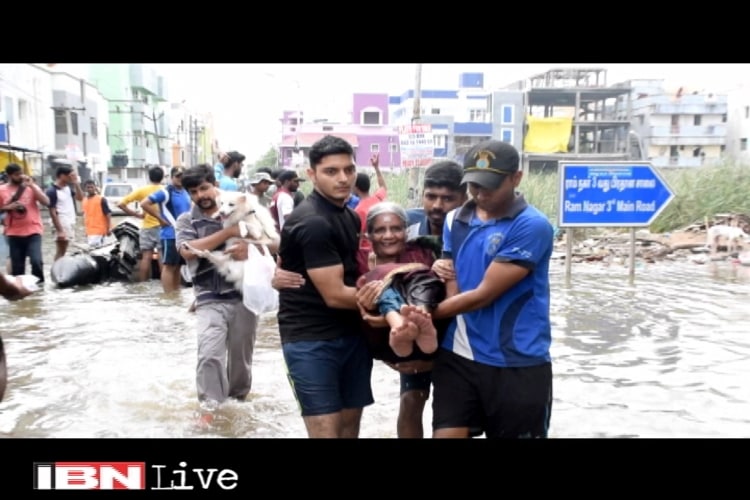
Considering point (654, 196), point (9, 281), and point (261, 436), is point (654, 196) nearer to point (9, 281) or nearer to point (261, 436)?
point (261, 436)

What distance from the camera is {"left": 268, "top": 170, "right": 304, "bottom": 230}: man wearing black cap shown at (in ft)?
30.0

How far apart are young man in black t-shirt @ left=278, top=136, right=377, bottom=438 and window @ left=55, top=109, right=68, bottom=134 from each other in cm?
4458

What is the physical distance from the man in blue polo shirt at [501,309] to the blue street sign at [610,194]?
25.9 ft

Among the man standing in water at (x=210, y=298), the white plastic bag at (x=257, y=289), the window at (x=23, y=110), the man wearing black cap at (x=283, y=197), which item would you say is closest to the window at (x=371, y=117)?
the window at (x=23, y=110)

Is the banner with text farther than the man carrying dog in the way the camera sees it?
Yes

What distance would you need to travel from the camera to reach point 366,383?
136 inches

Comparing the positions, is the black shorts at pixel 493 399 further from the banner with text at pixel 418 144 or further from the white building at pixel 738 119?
the white building at pixel 738 119

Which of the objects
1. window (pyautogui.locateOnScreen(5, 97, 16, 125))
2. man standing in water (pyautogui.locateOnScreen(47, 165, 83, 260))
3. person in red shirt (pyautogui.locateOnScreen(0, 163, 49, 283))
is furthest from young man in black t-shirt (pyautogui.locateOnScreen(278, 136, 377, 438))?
window (pyautogui.locateOnScreen(5, 97, 16, 125))

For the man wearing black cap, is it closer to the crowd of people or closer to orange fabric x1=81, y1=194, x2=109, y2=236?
orange fabric x1=81, y1=194, x2=109, y2=236

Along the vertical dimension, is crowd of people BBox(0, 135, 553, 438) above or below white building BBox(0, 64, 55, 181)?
below

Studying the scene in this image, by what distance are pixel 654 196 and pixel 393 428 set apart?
7.48 meters

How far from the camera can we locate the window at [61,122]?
4297 cm

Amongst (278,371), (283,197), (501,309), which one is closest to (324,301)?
(501,309)
